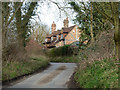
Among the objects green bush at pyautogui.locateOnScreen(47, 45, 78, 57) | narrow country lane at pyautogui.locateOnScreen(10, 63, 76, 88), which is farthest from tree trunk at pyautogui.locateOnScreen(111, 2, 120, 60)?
green bush at pyautogui.locateOnScreen(47, 45, 78, 57)

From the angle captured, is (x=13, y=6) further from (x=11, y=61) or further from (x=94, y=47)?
(x=94, y=47)

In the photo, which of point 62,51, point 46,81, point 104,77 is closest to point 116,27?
point 104,77

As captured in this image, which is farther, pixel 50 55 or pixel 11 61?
pixel 50 55

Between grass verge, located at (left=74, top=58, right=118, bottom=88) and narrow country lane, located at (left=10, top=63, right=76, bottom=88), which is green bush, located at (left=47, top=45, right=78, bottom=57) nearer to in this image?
narrow country lane, located at (left=10, top=63, right=76, bottom=88)

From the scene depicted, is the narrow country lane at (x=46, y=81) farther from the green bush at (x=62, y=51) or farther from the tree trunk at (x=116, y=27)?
the green bush at (x=62, y=51)

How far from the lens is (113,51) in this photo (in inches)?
491

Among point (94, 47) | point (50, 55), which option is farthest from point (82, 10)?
point (50, 55)

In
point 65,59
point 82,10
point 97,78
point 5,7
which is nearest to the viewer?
point 97,78

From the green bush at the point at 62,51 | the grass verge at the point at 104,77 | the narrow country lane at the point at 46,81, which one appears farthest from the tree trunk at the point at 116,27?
the green bush at the point at 62,51

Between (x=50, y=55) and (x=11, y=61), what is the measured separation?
26.2 metres

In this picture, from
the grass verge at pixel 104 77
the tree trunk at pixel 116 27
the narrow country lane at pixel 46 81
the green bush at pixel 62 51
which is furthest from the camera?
the green bush at pixel 62 51

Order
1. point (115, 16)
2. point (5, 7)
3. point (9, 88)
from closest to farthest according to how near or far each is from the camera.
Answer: point (9, 88), point (115, 16), point (5, 7)

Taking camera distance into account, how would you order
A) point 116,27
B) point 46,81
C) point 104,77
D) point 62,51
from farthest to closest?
point 62,51
point 46,81
point 116,27
point 104,77

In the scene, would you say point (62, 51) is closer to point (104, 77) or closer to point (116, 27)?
→ point (116, 27)
